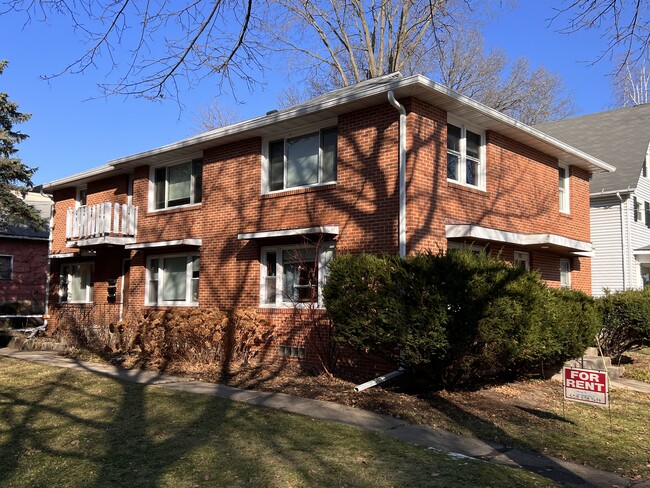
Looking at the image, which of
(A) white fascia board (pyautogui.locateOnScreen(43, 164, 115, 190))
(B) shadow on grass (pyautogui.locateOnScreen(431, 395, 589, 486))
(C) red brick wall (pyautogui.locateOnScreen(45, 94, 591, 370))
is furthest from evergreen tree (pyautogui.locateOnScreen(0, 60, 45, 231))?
(B) shadow on grass (pyautogui.locateOnScreen(431, 395, 589, 486))

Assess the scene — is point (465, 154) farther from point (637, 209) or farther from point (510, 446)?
point (637, 209)

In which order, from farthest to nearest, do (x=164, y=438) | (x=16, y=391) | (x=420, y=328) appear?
(x=16, y=391), (x=420, y=328), (x=164, y=438)

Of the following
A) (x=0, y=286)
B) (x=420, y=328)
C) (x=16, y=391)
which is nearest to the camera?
(x=420, y=328)

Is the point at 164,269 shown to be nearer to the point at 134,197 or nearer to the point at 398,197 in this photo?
the point at 134,197

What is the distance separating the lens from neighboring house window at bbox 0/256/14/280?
28.6m

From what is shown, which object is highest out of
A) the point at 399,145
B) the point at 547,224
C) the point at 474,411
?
the point at 399,145

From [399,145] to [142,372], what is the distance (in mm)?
6540

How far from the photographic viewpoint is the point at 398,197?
10.9 m

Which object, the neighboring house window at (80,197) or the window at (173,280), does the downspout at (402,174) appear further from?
the neighboring house window at (80,197)

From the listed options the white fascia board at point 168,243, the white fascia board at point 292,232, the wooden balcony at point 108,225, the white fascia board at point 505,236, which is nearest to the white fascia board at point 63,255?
the wooden balcony at point 108,225

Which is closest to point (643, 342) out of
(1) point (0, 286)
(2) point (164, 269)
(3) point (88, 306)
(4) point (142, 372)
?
(4) point (142, 372)

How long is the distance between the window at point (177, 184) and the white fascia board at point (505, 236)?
6.80m

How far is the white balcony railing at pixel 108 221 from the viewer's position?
52.6ft

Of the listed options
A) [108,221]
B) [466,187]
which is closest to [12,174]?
[108,221]
